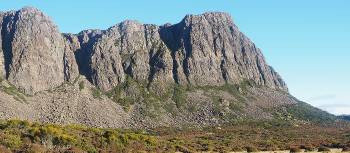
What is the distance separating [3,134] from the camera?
5891cm

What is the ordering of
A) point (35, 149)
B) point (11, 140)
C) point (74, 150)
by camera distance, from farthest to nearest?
1. point (11, 140)
2. point (74, 150)
3. point (35, 149)

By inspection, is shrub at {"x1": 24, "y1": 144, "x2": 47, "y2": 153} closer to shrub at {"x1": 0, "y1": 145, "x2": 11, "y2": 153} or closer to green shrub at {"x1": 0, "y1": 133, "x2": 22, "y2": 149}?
green shrub at {"x1": 0, "y1": 133, "x2": 22, "y2": 149}

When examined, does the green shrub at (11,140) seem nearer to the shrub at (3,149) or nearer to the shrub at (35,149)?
the shrub at (35,149)

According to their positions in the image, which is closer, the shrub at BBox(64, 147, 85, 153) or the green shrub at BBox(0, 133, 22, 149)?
the green shrub at BBox(0, 133, 22, 149)

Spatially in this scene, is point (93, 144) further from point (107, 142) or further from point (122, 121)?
point (122, 121)

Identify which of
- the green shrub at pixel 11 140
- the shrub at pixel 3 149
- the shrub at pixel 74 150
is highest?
the green shrub at pixel 11 140

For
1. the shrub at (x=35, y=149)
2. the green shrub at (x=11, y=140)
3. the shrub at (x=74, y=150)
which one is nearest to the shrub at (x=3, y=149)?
the shrub at (x=35, y=149)

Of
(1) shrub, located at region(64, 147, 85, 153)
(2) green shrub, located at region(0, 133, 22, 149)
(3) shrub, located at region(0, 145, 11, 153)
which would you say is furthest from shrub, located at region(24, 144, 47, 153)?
(1) shrub, located at region(64, 147, 85, 153)

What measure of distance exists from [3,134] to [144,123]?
438ft

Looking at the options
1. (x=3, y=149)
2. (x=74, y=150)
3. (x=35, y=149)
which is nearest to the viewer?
(x=3, y=149)

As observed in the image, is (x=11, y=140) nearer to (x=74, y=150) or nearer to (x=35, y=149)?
(x=35, y=149)

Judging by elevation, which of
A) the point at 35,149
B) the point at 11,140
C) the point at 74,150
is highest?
the point at 11,140

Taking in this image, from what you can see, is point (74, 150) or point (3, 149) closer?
point (3, 149)

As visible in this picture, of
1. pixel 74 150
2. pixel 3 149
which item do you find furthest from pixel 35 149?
pixel 74 150
